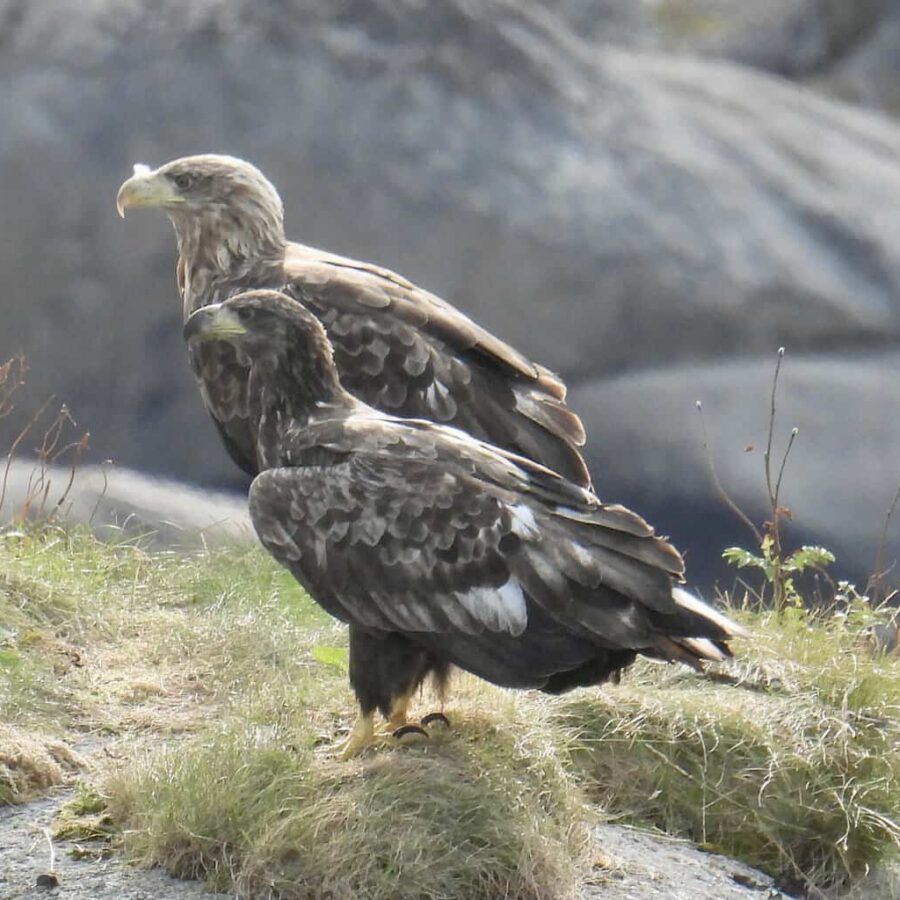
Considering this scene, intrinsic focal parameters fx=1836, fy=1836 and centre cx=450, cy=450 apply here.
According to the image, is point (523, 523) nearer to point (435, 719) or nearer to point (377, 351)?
point (435, 719)

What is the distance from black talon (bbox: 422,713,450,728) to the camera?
5.15 metres

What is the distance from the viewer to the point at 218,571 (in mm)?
7164

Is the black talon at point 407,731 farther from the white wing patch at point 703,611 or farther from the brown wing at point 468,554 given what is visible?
the white wing patch at point 703,611

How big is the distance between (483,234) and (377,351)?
5.27 m

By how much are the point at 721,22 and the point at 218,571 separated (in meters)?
8.24

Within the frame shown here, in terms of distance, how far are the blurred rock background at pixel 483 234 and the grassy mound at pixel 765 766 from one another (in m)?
5.14

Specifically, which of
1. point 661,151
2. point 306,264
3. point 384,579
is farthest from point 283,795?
point 661,151

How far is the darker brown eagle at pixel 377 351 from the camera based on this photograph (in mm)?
6070

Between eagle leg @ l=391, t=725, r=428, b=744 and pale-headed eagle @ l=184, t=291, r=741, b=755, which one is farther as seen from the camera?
eagle leg @ l=391, t=725, r=428, b=744

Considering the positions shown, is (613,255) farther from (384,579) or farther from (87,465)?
(384,579)

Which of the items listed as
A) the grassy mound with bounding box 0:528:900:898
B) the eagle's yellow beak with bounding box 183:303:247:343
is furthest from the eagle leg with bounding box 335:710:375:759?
the eagle's yellow beak with bounding box 183:303:247:343

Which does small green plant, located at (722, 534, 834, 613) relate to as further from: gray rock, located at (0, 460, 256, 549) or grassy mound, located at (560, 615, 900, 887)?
gray rock, located at (0, 460, 256, 549)

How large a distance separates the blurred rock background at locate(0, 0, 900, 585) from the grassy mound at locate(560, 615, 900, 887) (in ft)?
16.9

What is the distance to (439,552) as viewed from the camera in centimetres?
485
